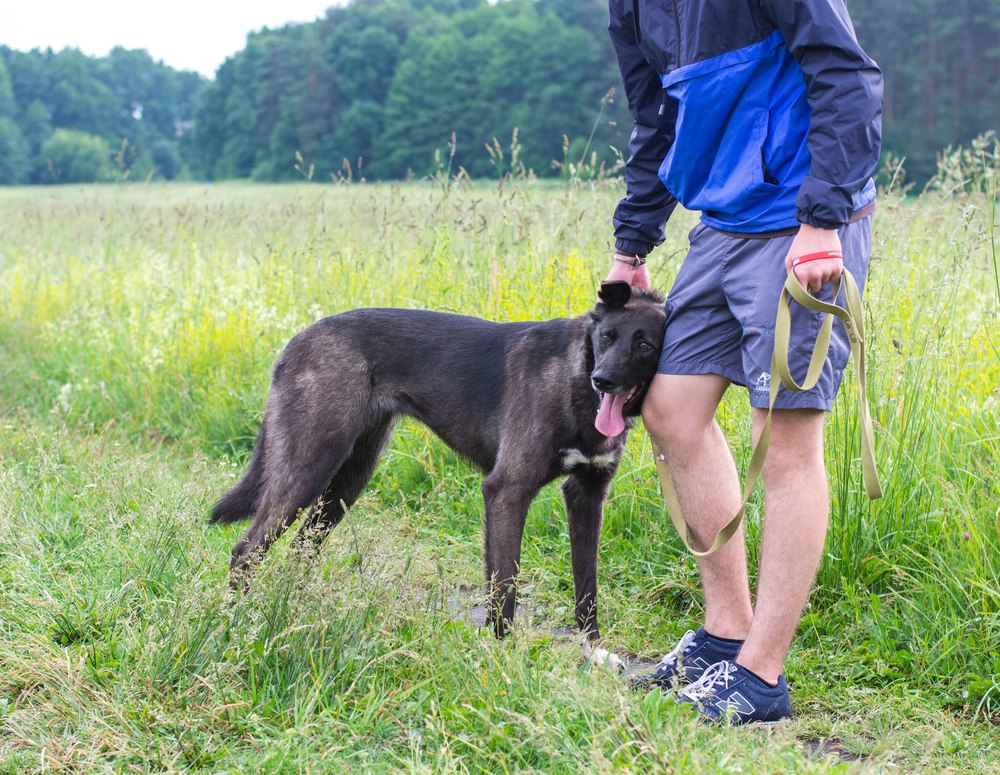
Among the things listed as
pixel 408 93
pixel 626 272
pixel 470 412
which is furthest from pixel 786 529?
pixel 408 93

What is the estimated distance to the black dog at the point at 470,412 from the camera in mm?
3219

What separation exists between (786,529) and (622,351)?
753 mm

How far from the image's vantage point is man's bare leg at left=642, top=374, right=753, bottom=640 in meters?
2.80

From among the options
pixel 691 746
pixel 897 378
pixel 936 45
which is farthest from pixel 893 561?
pixel 936 45

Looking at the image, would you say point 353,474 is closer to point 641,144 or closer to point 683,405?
point 683,405

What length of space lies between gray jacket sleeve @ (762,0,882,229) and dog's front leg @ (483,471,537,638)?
4.54 ft

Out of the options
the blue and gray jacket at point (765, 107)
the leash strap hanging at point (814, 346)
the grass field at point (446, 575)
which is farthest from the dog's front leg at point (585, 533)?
the blue and gray jacket at point (765, 107)

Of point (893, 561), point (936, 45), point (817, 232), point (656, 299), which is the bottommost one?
point (893, 561)

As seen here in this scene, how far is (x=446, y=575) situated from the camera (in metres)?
3.60

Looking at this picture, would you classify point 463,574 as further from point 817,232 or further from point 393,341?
point 817,232

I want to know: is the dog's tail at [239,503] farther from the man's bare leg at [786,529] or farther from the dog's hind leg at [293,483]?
the man's bare leg at [786,529]

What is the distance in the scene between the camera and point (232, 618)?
2.59 m

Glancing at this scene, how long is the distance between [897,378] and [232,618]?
2693 mm

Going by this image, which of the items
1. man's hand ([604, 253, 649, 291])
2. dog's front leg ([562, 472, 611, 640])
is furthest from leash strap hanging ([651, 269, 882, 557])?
man's hand ([604, 253, 649, 291])
